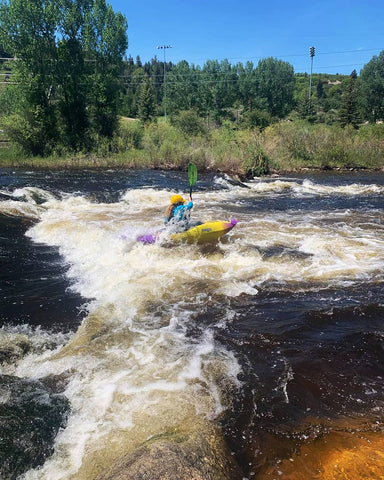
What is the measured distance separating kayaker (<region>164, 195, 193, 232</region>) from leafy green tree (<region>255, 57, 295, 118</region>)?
62.5 meters

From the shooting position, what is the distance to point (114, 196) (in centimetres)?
1420

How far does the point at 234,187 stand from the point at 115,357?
44.5ft

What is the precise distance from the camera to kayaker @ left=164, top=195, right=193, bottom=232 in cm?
784

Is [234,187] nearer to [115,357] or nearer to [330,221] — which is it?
[330,221]

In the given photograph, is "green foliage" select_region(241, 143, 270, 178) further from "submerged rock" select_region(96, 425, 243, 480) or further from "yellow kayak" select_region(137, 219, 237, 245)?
"submerged rock" select_region(96, 425, 243, 480)

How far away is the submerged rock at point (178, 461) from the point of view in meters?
2.15

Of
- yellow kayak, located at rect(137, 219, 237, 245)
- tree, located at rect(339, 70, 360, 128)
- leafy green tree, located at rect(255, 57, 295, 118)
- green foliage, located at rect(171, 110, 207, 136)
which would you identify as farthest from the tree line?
leafy green tree, located at rect(255, 57, 295, 118)

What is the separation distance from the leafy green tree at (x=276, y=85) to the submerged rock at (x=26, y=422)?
67.8 meters

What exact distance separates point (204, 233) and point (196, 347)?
152 inches

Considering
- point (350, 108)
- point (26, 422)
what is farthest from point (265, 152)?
point (350, 108)

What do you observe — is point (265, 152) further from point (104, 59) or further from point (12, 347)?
point (12, 347)

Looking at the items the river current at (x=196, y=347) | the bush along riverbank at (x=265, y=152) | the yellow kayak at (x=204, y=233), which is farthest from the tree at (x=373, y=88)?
the yellow kayak at (x=204, y=233)

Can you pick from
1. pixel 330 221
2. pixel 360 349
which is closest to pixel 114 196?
pixel 330 221

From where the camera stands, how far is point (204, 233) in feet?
25.5
